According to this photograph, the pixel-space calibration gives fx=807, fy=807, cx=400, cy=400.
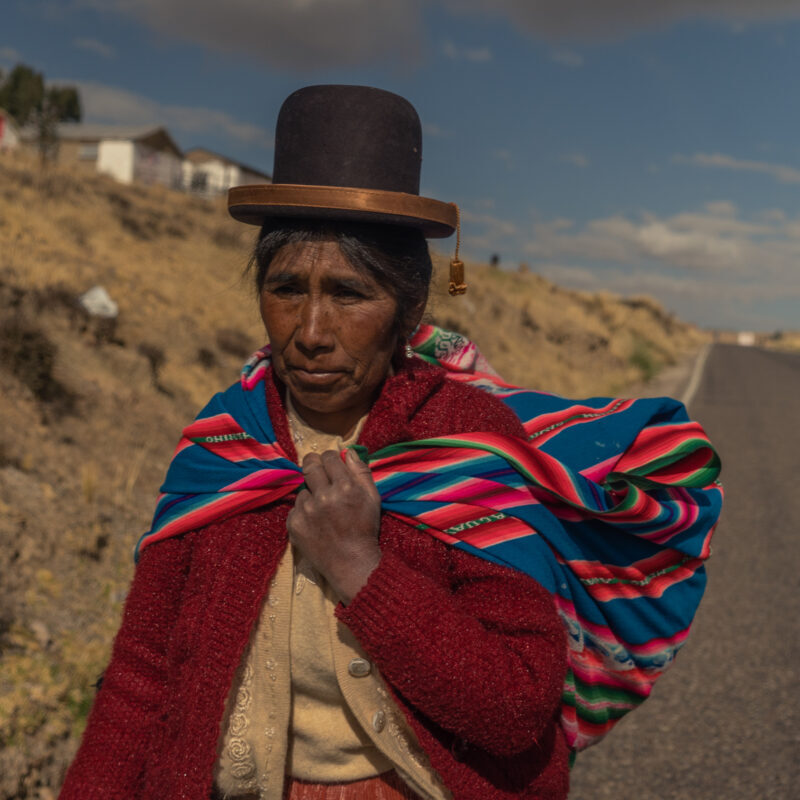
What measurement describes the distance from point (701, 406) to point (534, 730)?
50.9 feet

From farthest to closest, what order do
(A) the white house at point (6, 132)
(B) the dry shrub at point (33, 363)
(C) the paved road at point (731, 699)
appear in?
(A) the white house at point (6, 132)
(B) the dry shrub at point (33, 363)
(C) the paved road at point (731, 699)

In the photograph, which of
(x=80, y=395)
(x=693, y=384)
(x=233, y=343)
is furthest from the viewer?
(x=693, y=384)

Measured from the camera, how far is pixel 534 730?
1.44 m

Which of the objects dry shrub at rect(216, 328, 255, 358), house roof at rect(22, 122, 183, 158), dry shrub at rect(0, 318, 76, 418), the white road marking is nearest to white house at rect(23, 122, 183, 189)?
house roof at rect(22, 122, 183, 158)

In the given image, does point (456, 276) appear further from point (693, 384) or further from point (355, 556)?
point (693, 384)

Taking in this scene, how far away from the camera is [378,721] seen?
59.8 inches

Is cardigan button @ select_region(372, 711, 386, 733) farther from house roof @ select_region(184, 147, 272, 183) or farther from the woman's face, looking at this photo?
house roof @ select_region(184, 147, 272, 183)

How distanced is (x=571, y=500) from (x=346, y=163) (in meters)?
0.80

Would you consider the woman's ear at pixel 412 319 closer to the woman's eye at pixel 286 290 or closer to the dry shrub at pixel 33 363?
the woman's eye at pixel 286 290

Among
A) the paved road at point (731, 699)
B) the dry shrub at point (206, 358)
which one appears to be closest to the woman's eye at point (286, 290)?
the paved road at point (731, 699)

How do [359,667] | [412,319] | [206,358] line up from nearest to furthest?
[359,667], [412,319], [206,358]

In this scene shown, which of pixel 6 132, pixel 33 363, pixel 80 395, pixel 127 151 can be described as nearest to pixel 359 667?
pixel 33 363

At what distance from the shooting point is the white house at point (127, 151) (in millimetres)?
52969

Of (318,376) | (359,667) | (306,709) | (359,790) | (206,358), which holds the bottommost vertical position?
(359,790)
